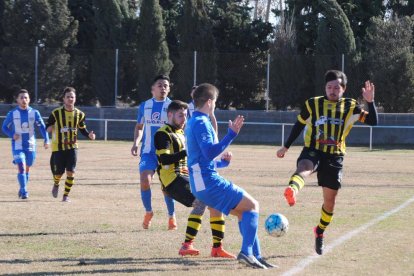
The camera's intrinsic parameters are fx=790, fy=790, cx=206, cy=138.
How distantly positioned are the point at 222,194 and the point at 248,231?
418mm

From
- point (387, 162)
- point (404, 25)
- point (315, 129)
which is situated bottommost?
point (387, 162)

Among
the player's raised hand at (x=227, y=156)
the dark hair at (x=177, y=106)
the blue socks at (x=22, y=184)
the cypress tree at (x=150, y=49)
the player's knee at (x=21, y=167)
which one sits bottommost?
the blue socks at (x=22, y=184)

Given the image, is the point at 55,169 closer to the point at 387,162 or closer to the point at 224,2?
the point at 387,162

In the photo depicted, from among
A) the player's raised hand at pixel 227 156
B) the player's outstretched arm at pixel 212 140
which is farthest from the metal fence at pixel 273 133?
the player's outstretched arm at pixel 212 140

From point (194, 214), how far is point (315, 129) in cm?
156

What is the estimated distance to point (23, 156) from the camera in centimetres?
1416

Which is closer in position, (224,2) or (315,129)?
(315,129)

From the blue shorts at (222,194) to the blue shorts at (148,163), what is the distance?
2.89m

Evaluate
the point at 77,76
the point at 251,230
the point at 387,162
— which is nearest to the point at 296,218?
the point at 251,230

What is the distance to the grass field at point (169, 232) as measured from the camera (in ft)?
24.7

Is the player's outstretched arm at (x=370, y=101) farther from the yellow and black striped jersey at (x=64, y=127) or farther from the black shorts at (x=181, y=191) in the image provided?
the yellow and black striped jersey at (x=64, y=127)

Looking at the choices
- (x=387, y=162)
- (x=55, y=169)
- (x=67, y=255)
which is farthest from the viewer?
(x=387, y=162)

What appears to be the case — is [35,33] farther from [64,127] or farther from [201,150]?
[201,150]

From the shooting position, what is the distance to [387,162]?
77.3ft
